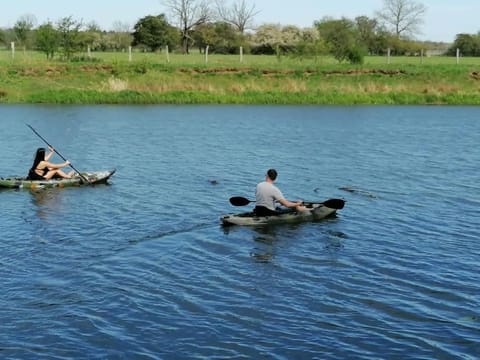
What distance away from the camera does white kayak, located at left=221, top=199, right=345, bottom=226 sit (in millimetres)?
20922

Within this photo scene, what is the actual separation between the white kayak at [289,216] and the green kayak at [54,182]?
7502 mm

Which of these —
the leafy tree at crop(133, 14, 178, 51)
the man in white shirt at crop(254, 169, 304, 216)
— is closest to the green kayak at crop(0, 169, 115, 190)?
the man in white shirt at crop(254, 169, 304, 216)

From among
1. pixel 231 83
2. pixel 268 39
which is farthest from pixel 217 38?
pixel 231 83

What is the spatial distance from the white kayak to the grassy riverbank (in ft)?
122

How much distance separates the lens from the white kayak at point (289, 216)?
20922 mm

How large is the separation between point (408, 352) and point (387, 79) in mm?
54708

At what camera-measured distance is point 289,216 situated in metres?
21.3

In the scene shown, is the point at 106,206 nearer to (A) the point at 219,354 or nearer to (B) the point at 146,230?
(B) the point at 146,230

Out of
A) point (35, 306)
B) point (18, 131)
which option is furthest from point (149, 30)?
point (35, 306)

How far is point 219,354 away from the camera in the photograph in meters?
12.6

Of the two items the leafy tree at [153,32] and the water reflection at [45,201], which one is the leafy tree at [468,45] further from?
the water reflection at [45,201]

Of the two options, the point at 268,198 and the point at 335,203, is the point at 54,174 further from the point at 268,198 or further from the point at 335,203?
the point at 335,203

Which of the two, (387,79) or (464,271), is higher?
(387,79)

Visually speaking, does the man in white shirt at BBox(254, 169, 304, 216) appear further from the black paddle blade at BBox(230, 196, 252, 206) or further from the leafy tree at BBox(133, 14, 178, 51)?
the leafy tree at BBox(133, 14, 178, 51)
